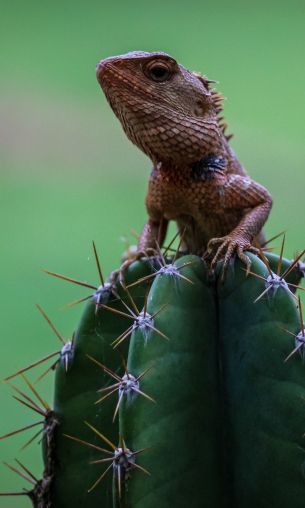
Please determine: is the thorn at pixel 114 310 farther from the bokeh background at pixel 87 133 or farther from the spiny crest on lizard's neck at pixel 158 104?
the bokeh background at pixel 87 133

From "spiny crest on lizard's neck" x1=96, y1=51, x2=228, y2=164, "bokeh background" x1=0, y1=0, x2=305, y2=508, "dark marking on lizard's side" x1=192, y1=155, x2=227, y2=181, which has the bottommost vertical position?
"bokeh background" x1=0, y1=0, x2=305, y2=508

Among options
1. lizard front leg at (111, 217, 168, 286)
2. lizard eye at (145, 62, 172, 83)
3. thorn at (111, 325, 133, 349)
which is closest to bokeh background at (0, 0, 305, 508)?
lizard front leg at (111, 217, 168, 286)

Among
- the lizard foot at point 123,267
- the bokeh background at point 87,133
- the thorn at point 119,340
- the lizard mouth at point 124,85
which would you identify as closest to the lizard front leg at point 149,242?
the lizard foot at point 123,267

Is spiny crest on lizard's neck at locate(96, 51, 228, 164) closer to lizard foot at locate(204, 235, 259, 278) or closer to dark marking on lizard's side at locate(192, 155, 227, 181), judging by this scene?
dark marking on lizard's side at locate(192, 155, 227, 181)

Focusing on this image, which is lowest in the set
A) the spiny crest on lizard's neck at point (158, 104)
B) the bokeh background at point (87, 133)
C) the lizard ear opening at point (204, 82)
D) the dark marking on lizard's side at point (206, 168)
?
the bokeh background at point (87, 133)

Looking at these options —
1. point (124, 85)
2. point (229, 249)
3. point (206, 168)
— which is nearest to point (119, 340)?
point (229, 249)

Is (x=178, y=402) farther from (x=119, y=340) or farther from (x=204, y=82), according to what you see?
(x=204, y=82)
